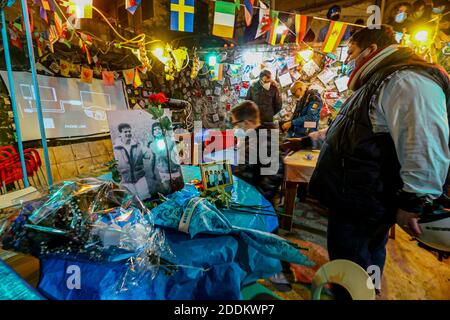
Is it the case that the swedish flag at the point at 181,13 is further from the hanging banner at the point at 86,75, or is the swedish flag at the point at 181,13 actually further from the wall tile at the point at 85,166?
the wall tile at the point at 85,166

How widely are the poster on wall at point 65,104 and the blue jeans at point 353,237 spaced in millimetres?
5501

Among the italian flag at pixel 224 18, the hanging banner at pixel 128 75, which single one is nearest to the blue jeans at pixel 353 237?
the italian flag at pixel 224 18

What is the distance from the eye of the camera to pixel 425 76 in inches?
40.7

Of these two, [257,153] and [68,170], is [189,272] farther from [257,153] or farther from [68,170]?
[68,170]

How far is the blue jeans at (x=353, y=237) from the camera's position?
1346 millimetres

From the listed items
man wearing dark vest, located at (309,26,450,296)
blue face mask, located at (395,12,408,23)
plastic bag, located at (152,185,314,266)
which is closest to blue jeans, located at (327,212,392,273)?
man wearing dark vest, located at (309,26,450,296)

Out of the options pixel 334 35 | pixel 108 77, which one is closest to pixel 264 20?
pixel 334 35

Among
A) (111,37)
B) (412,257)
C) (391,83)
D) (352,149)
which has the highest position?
(111,37)

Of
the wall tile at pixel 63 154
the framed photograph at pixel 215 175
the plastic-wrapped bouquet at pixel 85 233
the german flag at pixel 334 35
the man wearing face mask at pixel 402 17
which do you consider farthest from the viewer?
the wall tile at pixel 63 154

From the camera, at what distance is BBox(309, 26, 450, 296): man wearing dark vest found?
101 cm

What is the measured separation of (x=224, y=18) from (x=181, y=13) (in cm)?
55
